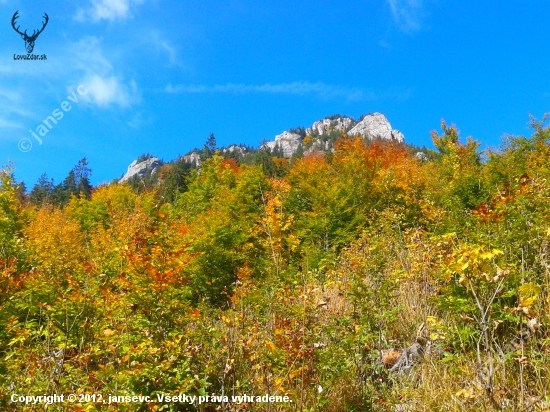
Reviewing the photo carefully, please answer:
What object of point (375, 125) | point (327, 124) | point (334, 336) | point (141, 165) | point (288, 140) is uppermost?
point (327, 124)

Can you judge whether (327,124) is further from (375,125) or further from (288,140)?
(375,125)

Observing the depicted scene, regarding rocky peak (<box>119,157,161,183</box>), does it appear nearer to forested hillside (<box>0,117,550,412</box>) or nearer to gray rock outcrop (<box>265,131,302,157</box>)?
gray rock outcrop (<box>265,131,302,157</box>)

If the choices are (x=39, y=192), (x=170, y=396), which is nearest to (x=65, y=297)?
(x=170, y=396)

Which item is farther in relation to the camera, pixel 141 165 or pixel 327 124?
pixel 327 124

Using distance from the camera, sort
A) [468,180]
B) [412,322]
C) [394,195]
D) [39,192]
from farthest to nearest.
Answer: [39,192] < [394,195] < [468,180] < [412,322]

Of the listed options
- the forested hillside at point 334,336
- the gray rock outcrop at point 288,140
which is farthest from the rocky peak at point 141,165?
the forested hillside at point 334,336

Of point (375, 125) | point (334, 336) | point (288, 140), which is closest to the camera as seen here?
point (334, 336)

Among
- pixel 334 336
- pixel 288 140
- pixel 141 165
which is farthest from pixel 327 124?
pixel 334 336

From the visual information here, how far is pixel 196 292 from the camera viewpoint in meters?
8.77

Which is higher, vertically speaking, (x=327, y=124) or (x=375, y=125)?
(x=327, y=124)

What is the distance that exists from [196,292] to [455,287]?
7.05 meters

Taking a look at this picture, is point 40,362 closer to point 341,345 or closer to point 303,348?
point 303,348

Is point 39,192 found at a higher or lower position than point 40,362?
higher

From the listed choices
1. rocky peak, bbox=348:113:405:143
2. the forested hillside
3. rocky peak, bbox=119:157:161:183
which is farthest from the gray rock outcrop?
the forested hillside
